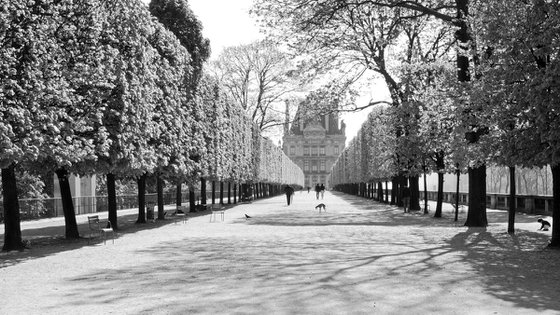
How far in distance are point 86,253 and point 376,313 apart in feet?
32.4

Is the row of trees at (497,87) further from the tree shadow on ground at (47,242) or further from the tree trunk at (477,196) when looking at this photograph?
the tree shadow on ground at (47,242)

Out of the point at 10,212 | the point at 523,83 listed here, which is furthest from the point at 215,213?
the point at 523,83

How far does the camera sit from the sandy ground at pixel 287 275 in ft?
26.8

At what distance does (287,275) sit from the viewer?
10836 millimetres

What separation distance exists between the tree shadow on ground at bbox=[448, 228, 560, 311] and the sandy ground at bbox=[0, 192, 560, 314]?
0.02 meters

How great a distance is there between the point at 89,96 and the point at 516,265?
12103 millimetres

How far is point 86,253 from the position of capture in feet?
49.9

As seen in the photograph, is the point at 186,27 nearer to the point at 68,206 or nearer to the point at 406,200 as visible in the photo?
the point at 68,206

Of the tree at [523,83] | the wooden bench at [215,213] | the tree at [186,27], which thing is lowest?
the wooden bench at [215,213]

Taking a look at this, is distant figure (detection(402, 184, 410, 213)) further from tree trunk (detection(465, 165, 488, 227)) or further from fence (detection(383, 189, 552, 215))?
tree trunk (detection(465, 165, 488, 227))

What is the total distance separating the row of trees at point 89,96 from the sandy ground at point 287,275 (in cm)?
250

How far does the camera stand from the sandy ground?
8.16 m

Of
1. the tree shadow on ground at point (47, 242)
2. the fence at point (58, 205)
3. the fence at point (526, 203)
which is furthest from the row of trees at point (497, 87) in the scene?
the fence at point (58, 205)

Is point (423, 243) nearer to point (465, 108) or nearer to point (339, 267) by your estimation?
point (465, 108)
